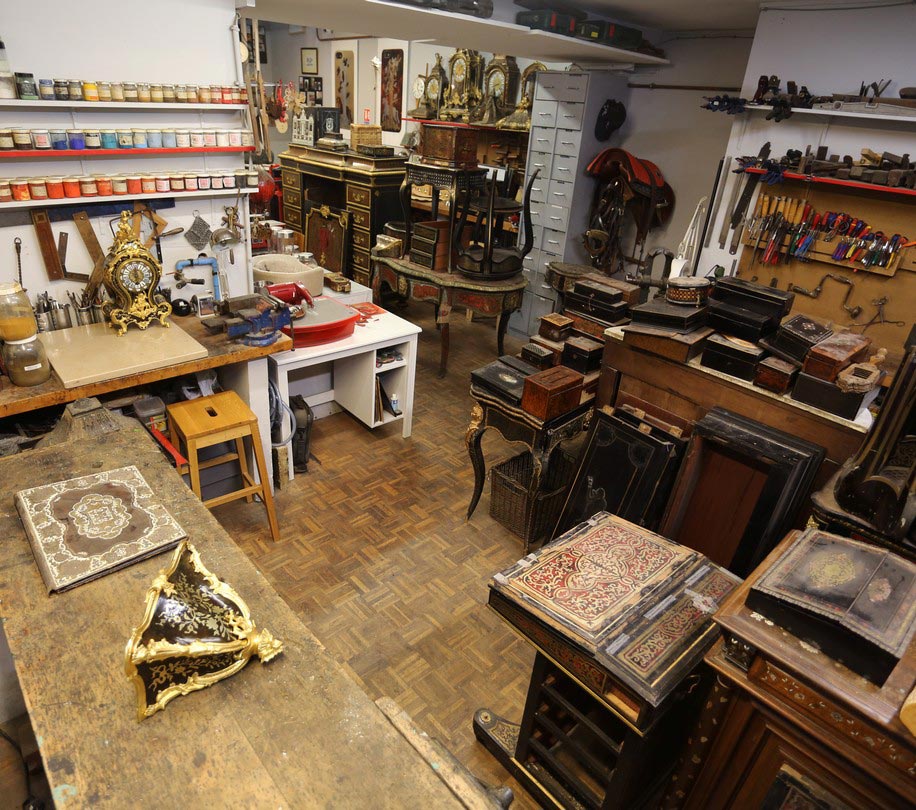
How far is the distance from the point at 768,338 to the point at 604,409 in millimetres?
730

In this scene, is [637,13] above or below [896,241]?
above

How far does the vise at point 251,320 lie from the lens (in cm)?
295

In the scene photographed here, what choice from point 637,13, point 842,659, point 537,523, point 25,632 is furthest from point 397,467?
point 637,13

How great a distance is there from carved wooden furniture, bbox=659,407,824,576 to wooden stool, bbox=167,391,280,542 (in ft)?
6.24

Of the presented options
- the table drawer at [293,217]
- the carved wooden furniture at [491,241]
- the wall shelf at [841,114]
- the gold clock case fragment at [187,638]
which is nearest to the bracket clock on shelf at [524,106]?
the carved wooden furniture at [491,241]

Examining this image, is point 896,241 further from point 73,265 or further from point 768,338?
point 73,265

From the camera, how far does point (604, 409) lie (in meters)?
→ 2.73

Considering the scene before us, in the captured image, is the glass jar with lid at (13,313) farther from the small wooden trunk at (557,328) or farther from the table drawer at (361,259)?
the table drawer at (361,259)

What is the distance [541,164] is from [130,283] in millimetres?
3589

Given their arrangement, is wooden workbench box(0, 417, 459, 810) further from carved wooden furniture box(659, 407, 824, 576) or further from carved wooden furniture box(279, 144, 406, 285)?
carved wooden furniture box(279, 144, 406, 285)

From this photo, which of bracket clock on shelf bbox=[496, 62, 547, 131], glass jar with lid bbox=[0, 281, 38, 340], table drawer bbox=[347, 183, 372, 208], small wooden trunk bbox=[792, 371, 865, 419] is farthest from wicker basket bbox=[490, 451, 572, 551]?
table drawer bbox=[347, 183, 372, 208]

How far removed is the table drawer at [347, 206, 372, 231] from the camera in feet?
19.4

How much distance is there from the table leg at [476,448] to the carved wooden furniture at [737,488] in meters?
1.00

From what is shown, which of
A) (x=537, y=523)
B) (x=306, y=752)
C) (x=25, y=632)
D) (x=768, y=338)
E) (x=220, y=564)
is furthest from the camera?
(x=537, y=523)
